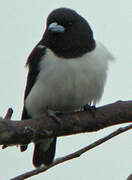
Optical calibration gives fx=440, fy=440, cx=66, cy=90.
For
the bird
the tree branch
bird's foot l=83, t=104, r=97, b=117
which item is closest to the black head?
the bird

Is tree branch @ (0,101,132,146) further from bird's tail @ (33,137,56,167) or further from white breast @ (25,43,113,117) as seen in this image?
bird's tail @ (33,137,56,167)

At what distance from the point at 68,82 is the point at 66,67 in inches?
6.1

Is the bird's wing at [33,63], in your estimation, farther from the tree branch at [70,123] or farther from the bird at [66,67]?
the tree branch at [70,123]

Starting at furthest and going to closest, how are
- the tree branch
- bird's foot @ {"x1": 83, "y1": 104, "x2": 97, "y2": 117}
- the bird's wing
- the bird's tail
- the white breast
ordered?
the bird's tail < the bird's wing < the white breast < bird's foot @ {"x1": 83, "y1": 104, "x2": 97, "y2": 117} < the tree branch

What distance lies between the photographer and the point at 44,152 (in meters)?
5.20

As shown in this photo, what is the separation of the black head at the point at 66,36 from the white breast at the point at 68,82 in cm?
8

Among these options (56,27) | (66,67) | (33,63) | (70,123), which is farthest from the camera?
(33,63)

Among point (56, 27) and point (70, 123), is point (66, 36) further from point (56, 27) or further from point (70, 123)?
point (70, 123)

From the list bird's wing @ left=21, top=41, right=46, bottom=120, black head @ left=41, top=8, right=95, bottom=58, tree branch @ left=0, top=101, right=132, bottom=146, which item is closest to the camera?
tree branch @ left=0, top=101, right=132, bottom=146

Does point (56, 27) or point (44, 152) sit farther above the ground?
point (56, 27)

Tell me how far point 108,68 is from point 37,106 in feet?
2.84

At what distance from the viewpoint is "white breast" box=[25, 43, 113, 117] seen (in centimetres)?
438

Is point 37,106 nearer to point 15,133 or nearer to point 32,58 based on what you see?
point 32,58

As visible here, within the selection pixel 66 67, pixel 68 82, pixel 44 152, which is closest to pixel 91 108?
pixel 68 82
